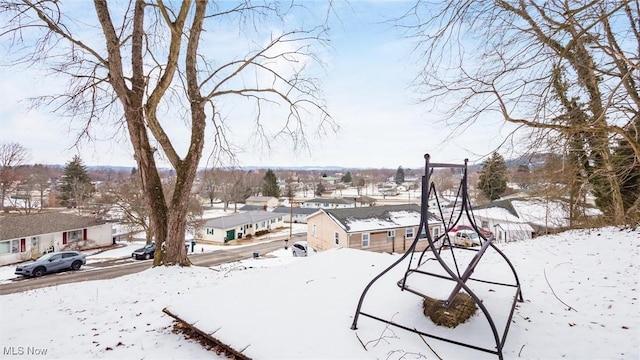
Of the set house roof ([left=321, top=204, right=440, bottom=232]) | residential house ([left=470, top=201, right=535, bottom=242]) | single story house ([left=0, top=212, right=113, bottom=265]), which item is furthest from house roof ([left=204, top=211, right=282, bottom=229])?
residential house ([left=470, top=201, right=535, bottom=242])

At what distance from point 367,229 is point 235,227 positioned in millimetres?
16698

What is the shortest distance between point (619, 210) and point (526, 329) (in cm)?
821

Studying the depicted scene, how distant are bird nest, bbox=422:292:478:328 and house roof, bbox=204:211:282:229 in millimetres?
28145

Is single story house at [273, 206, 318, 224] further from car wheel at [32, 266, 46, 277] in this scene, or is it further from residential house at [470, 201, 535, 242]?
car wheel at [32, 266, 46, 277]

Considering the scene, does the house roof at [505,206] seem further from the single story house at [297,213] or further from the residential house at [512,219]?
the single story house at [297,213]

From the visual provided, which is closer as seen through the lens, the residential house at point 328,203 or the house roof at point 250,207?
the residential house at point 328,203

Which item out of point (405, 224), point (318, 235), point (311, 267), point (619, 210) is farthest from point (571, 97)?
point (318, 235)

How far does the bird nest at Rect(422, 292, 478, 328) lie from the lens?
2.76m

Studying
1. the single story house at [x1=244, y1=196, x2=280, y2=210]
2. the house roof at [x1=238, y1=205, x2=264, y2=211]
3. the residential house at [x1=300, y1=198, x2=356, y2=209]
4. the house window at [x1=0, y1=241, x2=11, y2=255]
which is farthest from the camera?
the single story house at [x1=244, y1=196, x2=280, y2=210]

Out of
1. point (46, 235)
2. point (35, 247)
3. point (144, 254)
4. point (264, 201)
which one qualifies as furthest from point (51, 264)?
point (264, 201)

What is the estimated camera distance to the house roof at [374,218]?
1758cm

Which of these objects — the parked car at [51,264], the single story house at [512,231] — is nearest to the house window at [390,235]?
the single story house at [512,231]

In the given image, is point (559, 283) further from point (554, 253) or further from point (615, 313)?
point (554, 253)

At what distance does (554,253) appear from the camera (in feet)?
19.2
